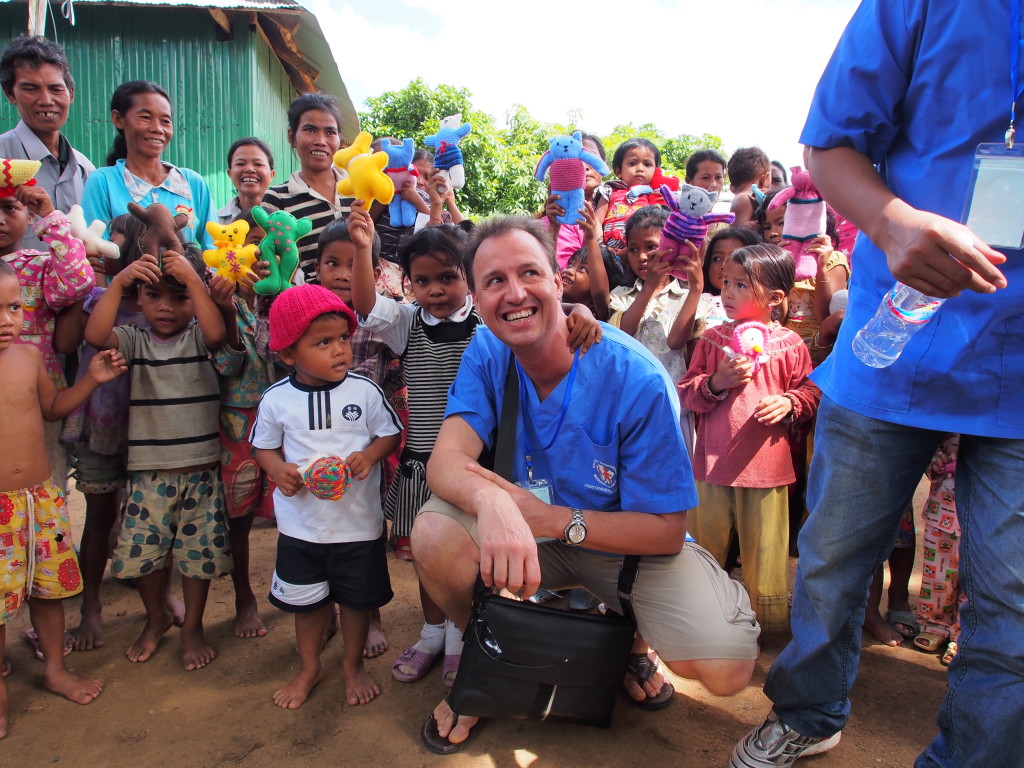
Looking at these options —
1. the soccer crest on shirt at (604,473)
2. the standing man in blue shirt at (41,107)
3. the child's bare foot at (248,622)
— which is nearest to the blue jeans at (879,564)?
the soccer crest on shirt at (604,473)

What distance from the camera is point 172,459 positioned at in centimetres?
251

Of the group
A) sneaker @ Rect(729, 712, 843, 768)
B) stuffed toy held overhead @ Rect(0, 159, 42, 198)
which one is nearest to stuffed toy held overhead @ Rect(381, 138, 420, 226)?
stuffed toy held overhead @ Rect(0, 159, 42, 198)

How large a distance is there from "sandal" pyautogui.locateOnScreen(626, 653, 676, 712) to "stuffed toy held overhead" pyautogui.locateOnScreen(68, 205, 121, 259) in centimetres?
240

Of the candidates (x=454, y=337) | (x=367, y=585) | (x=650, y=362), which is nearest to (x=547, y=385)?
(x=650, y=362)

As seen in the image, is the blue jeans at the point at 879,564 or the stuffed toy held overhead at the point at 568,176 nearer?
the blue jeans at the point at 879,564

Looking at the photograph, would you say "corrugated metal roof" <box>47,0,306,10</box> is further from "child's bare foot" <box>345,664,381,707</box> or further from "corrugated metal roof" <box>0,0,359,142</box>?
"child's bare foot" <box>345,664,381,707</box>

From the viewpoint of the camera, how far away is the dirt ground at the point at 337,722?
195 centimetres

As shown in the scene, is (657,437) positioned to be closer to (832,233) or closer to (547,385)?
(547,385)

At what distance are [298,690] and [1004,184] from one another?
233 cm

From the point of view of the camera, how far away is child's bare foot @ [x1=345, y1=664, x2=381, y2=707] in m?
2.22

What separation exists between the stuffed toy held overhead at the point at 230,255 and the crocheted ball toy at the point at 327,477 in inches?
33.8

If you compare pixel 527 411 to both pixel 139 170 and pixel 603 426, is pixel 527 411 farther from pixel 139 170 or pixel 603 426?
pixel 139 170

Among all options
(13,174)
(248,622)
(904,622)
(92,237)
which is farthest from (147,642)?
(904,622)

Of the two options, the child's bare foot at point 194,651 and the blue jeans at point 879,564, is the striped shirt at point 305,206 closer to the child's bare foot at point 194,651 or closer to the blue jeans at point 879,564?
the child's bare foot at point 194,651
